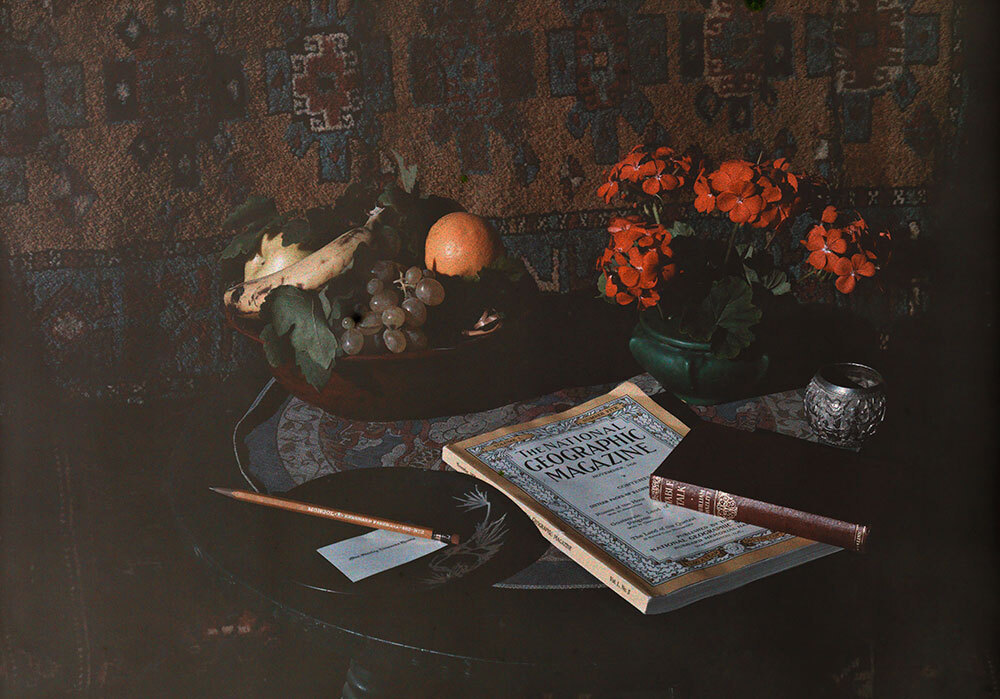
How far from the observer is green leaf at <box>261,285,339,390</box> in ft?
2.59

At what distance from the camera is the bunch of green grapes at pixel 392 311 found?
0.80 metres

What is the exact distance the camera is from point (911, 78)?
4.36 ft

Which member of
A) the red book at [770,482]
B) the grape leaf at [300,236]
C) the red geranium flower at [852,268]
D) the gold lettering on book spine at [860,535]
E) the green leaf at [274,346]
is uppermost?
the grape leaf at [300,236]

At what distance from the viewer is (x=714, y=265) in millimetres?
881

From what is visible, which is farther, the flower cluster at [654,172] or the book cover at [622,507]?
the flower cluster at [654,172]

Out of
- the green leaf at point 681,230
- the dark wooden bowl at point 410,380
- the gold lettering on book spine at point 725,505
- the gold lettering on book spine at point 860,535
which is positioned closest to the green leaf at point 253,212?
the dark wooden bowl at point 410,380

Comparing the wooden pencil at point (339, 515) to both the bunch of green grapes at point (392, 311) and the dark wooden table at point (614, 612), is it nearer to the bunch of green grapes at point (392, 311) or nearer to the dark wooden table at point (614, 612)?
the dark wooden table at point (614, 612)

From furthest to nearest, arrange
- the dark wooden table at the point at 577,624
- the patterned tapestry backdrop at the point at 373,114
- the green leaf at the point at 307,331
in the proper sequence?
1. the patterned tapestry backdrop at the point at 373,114
2. the green leaf at the point at 307,331
3. the dark wooden table at the point at 577,624

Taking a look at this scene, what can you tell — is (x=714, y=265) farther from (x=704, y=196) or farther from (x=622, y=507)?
(x=622, y=507)

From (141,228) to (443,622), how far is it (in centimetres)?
100

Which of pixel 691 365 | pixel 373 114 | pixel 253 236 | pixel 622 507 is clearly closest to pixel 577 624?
pixel 622 507

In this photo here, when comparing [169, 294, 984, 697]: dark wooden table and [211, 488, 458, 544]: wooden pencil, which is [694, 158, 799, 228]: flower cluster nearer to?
[169, 294, 984, 697]: dark wooden table

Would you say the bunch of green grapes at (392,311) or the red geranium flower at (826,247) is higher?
the red geranium flower at (826,247)

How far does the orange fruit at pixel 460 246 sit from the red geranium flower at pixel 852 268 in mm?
355
